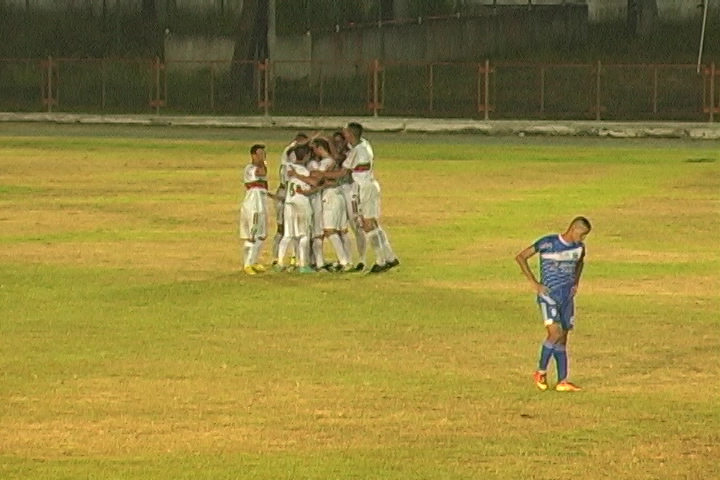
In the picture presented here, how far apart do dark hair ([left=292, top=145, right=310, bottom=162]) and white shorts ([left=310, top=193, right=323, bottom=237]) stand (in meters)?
0.56

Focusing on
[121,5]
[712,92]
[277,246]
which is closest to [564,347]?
[277,246]

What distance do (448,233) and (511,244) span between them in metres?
1.97

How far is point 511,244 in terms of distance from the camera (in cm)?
3325

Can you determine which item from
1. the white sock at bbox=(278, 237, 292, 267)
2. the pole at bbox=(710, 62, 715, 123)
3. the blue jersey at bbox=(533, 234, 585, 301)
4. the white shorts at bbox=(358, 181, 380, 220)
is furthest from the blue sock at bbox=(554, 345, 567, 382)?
the pole at bbox=(710, 62, 715, 123)

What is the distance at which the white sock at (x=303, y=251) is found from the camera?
28.5 metres

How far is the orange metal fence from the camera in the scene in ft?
214

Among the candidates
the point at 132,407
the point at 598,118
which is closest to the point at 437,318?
the point at 132,407

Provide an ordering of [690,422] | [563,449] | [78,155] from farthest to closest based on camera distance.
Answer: [78,155] → [690,422] → [563,449]

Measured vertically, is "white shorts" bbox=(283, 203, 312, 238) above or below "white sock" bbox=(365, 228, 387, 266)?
above

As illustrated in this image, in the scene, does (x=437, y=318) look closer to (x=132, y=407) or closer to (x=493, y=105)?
(x=132, y=407)

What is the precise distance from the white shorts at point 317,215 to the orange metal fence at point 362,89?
35.2 metres

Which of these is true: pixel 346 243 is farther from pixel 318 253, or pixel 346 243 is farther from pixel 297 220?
pixel 297 220

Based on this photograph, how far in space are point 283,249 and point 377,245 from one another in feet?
4.05

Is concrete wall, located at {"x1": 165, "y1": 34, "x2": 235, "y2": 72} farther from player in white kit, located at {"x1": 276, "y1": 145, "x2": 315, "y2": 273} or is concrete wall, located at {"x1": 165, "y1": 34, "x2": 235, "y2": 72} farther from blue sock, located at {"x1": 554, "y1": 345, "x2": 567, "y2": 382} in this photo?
blue sock, located at {"x1": 554, "y1": 345, "x2": 567, "y2": 382}
